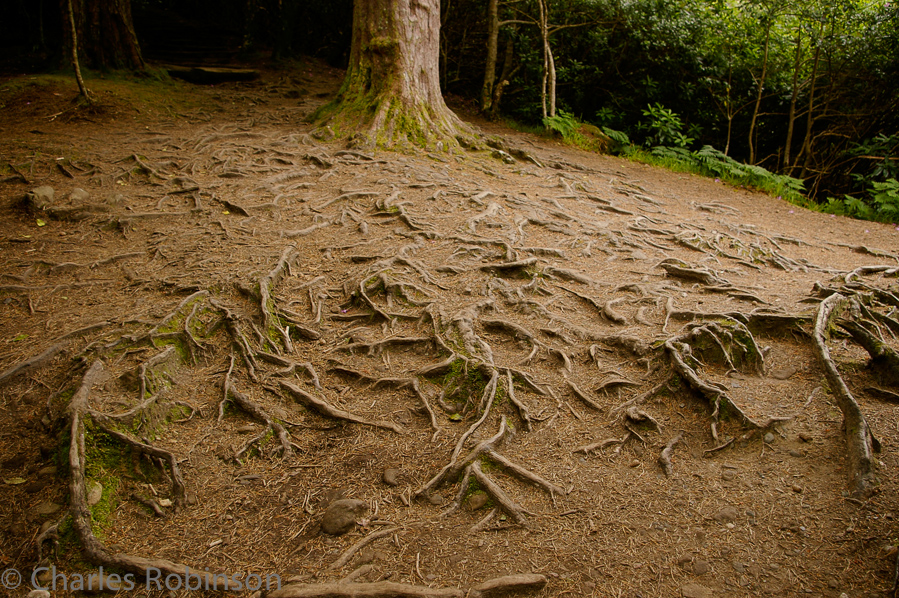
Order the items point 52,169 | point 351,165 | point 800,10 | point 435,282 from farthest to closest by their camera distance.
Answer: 1. point 800,10
2. point 351,165
3. point 52,169
4. point 435,282

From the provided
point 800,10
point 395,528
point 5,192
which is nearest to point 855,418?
point 395,528

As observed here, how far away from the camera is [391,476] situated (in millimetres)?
2801

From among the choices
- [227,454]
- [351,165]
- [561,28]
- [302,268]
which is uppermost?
[561,28]

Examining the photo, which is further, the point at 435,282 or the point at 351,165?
the point at 351,165

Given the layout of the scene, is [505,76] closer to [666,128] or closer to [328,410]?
[666,128]

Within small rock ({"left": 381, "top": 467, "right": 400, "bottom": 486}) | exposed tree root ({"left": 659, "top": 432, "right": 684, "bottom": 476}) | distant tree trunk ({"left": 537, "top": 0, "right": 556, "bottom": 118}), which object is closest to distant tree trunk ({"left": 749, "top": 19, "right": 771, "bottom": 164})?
distant tree trunk ({"left": 537, "top": 0, "right": 556, "bottom": 118})

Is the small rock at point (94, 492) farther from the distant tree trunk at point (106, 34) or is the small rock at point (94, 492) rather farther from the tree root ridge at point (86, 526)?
the distant tree trunk at point (106, 34)

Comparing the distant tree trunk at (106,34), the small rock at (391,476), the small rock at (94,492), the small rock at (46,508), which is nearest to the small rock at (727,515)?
the small rock at (391,476)

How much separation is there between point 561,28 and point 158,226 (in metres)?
8.83

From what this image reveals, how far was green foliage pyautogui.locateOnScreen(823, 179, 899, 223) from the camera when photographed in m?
8.19

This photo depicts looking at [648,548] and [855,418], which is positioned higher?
[855,418]

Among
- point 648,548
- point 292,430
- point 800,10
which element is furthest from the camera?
point 800,10

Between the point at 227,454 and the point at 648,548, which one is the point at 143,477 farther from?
the point at 648,548

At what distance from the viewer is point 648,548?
2.36m
